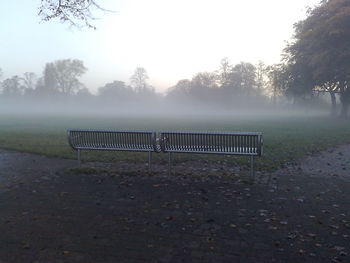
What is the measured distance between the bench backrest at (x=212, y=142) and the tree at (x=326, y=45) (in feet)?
77.2

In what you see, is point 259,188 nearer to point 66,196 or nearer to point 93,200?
point 93,200

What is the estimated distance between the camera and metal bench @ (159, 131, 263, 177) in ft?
21.4

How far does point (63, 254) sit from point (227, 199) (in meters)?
2.57

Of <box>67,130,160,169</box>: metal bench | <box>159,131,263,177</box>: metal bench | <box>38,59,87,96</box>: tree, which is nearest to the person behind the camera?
<box>159,131,263,177</box>: metal bench

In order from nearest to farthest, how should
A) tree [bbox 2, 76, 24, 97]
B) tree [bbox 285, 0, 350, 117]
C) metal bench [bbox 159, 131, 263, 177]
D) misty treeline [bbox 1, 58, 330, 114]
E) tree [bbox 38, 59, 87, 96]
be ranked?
metal bench [bbox 159, 131, 263, 177]
tree [bbox 285, 0, 350, 117]
misty treeline [bbox 1, 58, 330, 114]
tree [bbox 38, 59, 87, 96]
tree [bbox 2, 76, 24, 97]

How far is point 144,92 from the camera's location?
324 feet

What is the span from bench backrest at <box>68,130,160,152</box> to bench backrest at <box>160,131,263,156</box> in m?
0.34

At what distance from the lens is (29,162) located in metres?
8.72

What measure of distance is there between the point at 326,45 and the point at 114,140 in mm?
25993

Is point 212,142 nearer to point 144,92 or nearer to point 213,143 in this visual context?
point 213,143

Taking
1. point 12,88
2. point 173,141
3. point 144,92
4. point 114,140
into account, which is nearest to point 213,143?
point 173,141

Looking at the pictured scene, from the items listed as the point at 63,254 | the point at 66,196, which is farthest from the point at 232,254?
the point at 66,196

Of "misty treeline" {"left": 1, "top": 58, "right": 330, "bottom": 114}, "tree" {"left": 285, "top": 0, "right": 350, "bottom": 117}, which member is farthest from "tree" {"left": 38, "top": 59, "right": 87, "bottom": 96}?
"tree" {"left": 285, "top": 0, "right": 350, "bottom": 117}

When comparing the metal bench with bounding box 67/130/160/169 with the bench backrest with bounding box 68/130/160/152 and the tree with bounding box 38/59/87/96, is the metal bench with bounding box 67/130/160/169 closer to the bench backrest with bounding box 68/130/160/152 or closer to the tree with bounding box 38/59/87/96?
the bench backrest with bounding box 68/130/160/152
